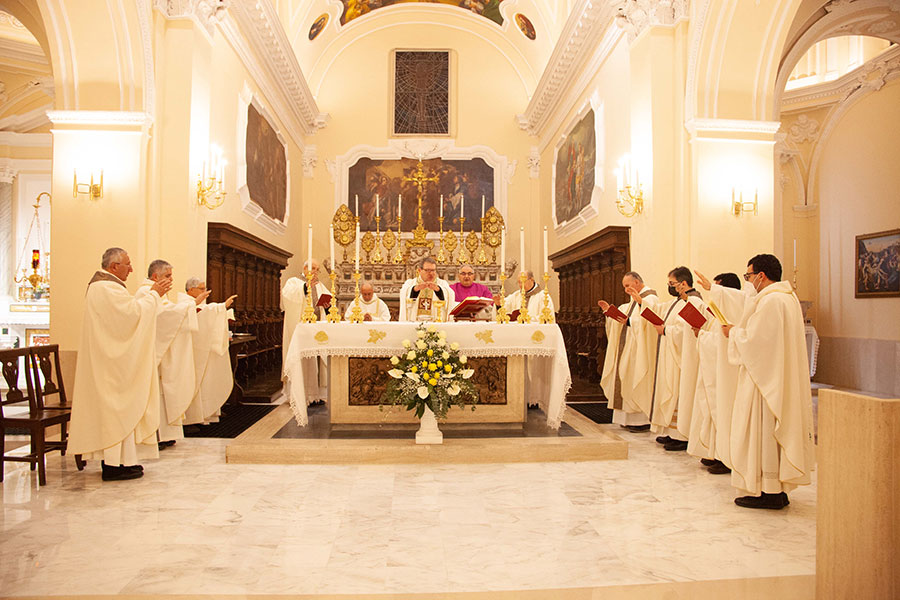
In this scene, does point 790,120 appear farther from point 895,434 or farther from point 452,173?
point 895,434

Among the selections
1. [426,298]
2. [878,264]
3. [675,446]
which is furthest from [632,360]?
[878,264]

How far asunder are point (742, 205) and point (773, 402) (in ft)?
16.2

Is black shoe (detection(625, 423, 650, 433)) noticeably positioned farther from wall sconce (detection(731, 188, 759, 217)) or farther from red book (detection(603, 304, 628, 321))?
wall sconce (detection(731, 188, 759, 217))

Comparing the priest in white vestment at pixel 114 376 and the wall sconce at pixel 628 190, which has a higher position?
the wall sconce at pixel 628 190

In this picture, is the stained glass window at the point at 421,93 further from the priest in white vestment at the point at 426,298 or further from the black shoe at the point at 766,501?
the black shoe at the point at 766,501

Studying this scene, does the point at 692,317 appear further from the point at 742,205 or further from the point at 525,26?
the point at 525,26

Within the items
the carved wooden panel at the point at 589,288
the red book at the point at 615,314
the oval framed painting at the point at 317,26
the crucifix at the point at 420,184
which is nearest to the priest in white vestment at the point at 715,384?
the red book at the point at 615,314

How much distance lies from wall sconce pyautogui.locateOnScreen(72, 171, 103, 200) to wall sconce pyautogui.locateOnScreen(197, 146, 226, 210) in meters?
1.16

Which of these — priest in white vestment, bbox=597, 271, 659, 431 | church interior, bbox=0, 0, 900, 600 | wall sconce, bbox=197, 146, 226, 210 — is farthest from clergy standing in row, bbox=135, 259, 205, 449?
priest in white vestment, bbox=597, 271, 659, 431

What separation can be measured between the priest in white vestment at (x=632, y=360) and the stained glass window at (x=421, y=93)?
34.9ft

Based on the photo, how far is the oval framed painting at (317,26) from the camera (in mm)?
15188

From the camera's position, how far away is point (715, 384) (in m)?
5.36

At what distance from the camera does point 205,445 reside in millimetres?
6562

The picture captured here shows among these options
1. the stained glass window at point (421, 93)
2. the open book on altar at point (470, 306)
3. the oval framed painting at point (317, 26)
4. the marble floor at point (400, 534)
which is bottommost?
the marble floor at point (400, 534)
